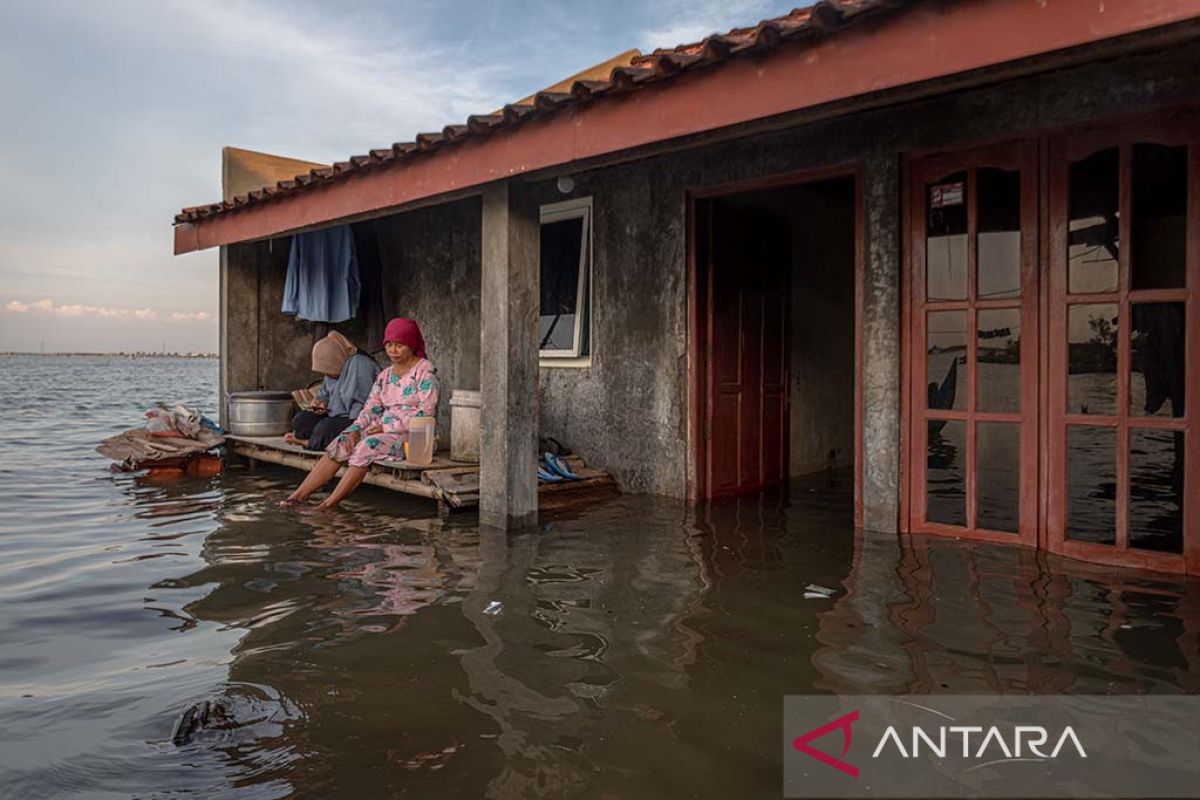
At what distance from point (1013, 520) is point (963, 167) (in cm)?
237

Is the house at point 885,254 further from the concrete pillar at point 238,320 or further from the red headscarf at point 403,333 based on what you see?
the concrete pillar at point 238,320

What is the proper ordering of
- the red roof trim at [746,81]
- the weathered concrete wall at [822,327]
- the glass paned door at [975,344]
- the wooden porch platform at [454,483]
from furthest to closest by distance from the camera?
the weathered concrete wall at [822,327] → the wooden porch platform at [454,483] → the glass paned door at [975,344] → the red roof trim at [746,81]

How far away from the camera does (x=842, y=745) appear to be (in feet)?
8.58

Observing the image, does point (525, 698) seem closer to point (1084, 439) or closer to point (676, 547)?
point (676, 547)

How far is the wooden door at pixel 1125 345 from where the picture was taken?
4512mm

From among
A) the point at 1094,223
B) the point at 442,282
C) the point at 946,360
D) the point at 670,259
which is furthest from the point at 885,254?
the point at 442,282

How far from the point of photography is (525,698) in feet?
9.92

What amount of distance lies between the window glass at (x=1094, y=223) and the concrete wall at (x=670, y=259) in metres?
0.31

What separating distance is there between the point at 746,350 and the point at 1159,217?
3.65 metres

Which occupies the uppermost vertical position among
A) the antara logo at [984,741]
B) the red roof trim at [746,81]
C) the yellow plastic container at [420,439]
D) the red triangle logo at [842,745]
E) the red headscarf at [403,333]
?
the red roof trim at [746,81]

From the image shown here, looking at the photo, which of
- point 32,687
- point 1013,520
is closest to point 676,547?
point 1013,520

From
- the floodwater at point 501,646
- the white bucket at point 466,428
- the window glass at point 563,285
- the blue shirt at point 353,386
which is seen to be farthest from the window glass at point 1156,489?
the blue shirt at point 353,386

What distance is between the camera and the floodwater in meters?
2.57

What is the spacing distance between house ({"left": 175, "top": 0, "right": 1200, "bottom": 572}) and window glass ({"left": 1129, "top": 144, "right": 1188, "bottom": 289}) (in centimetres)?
1
